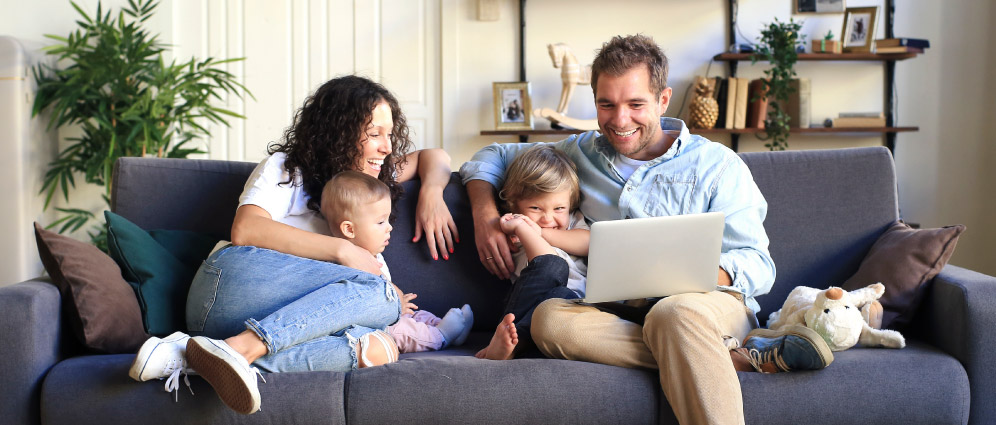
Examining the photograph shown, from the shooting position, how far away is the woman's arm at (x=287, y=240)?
187 cm

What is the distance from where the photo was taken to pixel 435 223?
212cm

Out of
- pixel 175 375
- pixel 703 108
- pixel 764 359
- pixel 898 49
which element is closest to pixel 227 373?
pixel 175 375

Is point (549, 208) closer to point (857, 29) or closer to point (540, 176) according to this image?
point (540, 176)

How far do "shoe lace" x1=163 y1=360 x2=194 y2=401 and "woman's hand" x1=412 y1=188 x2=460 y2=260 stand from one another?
2.41 feet

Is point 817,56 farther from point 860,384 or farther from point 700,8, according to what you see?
point 860,384

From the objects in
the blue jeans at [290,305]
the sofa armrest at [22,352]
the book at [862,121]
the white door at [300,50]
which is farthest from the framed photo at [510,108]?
the sofa armrest at [22,352]

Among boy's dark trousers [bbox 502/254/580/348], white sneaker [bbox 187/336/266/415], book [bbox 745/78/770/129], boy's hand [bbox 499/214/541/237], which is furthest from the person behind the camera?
book [bbox 745/78/770/129]

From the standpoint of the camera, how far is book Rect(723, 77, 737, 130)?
402 centimetres

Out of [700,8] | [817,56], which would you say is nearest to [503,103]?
[700,8]

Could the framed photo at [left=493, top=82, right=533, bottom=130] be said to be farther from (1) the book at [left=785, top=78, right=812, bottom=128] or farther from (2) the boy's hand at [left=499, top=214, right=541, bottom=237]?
(2) the boy's hand at [left=499, top=214, right=541, bottom=237]

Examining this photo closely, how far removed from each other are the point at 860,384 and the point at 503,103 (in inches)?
109

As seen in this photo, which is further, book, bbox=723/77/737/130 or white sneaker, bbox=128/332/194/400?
book, bbox=723/77/737/130

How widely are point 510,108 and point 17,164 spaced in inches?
88.4

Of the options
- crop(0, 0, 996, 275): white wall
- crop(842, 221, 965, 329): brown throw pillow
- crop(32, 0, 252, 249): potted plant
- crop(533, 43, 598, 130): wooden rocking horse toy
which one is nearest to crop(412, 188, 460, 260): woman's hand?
crop(842, 221, 965, 329): brown throw pillow
